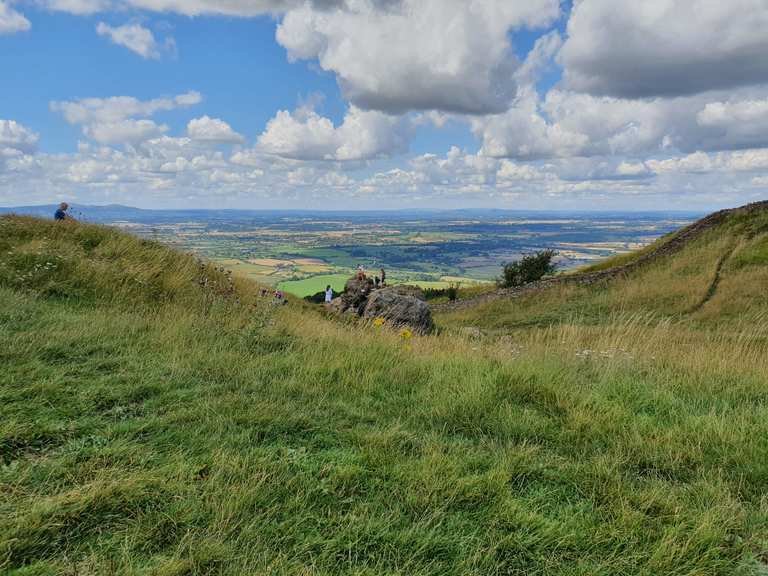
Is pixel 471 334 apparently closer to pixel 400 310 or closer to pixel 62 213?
pixel 400 310

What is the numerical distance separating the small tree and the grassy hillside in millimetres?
34279

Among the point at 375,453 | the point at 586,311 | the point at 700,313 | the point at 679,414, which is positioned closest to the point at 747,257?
the point at 700,313

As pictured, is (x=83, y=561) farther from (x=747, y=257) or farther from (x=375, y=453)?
(x=747, y=257)

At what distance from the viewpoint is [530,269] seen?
40.2 metres

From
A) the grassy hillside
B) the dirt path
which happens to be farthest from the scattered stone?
the dirt path

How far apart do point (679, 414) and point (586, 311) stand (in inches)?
746

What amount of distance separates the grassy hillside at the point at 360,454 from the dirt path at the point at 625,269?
65.9 ft

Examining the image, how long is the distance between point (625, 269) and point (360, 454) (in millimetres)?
28043

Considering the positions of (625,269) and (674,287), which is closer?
(674,287)

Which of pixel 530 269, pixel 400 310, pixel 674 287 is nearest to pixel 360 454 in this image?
pixel 400 310

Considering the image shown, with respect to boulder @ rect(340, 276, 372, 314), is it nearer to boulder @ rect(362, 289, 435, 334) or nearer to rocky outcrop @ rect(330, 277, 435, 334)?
rocky outcrop @ rect(330, 277, 435, 334)

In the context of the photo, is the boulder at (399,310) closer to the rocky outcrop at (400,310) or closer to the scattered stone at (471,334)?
the rocky outcrop at (400,310)

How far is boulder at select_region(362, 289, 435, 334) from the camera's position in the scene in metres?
12.7

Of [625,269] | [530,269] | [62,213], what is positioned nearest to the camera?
[62,213]
